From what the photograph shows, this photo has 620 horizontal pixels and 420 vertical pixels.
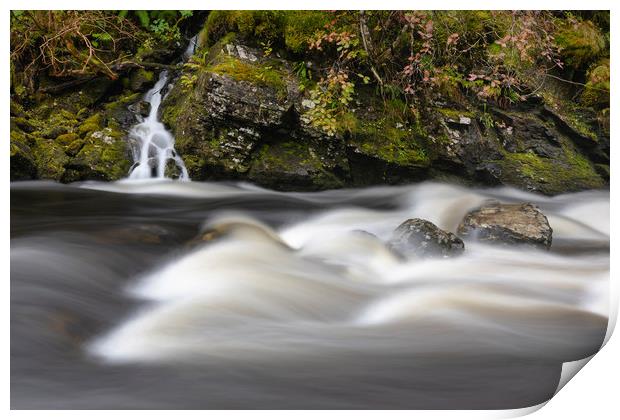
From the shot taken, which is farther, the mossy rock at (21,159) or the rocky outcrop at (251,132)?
the rocky outcrop at (251,132)

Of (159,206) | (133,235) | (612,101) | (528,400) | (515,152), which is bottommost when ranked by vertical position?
(528,400)

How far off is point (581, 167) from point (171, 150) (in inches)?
101

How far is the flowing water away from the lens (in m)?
1.73

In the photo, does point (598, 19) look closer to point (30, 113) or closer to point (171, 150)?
point (171, 150)

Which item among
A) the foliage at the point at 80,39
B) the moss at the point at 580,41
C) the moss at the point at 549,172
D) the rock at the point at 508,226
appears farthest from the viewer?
the moss at the point at 549,172

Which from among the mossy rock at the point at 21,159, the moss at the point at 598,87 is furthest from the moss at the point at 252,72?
the moss at the point at 598,87

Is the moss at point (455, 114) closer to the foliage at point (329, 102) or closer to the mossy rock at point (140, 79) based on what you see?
the foliage at point (329, 102)

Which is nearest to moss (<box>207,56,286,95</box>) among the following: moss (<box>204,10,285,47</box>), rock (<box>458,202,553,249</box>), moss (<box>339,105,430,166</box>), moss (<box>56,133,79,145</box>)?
moss (<box>204,10,285,47</box>)

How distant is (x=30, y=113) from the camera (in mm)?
3074

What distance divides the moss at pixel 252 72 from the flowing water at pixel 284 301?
2.39 ft

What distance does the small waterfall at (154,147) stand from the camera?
3.18 m

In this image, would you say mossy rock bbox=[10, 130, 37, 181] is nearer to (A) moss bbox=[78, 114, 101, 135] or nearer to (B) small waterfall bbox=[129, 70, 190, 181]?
(A) moss bbox=[78, 114, 101, 135]

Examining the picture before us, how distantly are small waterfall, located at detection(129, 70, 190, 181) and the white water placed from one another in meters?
0.21

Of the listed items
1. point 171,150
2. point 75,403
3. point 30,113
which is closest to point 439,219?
point 171,150
